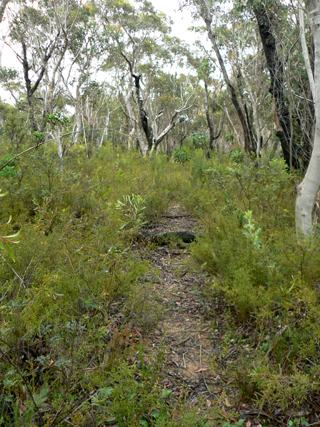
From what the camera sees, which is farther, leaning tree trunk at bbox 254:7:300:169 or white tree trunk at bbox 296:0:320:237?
leaning tree trunk at bbox 254:7:300:169

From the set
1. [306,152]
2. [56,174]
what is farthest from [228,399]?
[306,152]

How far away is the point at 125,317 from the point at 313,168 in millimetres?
2752

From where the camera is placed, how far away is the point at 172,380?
2.35 meters

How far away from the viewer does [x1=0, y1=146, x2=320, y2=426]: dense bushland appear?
1.80m

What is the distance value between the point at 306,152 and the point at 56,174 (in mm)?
4572

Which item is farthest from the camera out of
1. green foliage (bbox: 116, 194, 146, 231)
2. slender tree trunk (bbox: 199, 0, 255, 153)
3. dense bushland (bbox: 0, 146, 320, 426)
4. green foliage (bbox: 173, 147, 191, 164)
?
green foliage (bbox: 173, 147, 191, 164)

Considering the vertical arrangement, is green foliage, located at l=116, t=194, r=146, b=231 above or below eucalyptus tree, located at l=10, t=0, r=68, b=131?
below

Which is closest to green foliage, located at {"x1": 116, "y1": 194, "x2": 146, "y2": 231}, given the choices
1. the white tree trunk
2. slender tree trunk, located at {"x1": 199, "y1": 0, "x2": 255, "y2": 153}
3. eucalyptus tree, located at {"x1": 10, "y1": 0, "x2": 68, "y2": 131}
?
the white tree trunk

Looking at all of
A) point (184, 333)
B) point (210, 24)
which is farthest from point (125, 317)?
point (210, 24)

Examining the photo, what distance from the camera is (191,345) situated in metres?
2.77

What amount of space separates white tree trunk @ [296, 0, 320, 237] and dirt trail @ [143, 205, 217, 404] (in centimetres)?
145

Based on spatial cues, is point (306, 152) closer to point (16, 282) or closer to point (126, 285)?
point (126, 285)

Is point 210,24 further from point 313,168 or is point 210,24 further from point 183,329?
point 183,329

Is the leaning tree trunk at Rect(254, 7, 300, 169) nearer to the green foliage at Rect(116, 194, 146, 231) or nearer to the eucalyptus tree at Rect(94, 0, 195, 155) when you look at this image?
the green foliage at Rect(116, 194, 146, 231)
